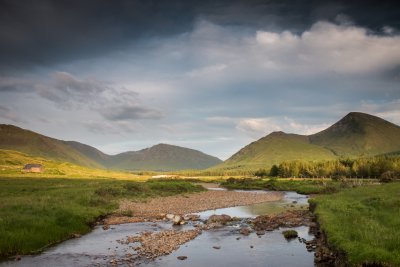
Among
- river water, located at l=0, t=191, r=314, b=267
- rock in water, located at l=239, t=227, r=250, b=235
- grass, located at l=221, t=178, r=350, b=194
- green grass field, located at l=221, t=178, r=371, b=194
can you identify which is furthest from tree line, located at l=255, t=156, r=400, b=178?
river water, located at l=0, t=191, r=314, b=267

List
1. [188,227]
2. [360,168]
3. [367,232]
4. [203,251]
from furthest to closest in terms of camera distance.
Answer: [360,168]
[188,227]
[203,251]
[367,232]

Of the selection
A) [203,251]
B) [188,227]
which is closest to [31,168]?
[188,227]

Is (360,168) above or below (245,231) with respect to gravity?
above

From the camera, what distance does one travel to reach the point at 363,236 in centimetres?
2892

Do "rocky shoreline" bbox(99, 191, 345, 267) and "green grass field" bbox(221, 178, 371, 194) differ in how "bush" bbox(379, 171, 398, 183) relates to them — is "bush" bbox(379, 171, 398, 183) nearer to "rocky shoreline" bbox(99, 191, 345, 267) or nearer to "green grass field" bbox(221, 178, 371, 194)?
"green grass field" bbox(221, 178, 371, 194)

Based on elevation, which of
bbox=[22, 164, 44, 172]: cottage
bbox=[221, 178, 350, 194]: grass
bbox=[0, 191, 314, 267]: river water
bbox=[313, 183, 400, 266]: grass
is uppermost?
bbox=[22, 164, 44, 172]: cottage

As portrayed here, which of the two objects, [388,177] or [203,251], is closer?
[203,251]

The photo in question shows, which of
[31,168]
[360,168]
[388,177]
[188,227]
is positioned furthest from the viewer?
[360,168]

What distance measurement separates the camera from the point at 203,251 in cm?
3531

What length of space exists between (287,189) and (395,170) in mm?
54996

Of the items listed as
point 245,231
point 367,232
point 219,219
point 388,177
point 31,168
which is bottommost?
point 245,231

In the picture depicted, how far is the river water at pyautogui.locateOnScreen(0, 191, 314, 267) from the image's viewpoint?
100 ft

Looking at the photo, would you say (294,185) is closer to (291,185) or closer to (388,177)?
(291,185)

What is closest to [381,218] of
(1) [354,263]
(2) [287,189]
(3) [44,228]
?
(1) [354,263]
